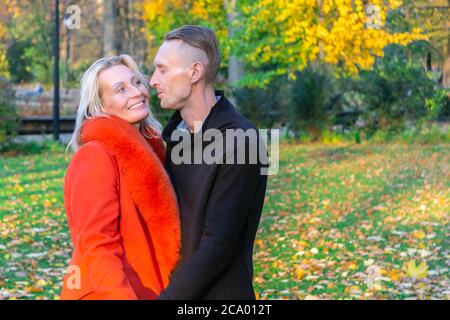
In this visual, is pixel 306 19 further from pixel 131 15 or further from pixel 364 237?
pixel 131 15

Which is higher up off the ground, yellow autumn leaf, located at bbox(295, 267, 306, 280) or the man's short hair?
the man's short hair

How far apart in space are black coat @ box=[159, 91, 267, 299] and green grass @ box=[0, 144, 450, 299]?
452cm

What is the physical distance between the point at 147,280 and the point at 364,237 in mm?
7008

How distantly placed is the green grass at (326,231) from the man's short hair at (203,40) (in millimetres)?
4618

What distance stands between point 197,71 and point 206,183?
436mm

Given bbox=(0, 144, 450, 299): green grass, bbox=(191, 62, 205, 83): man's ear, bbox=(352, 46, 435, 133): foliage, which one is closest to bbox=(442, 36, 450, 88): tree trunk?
bbox=(352, 46, 435, 133): foliage

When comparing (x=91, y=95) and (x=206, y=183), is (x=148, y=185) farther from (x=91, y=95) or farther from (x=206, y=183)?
(x=91, y=95)

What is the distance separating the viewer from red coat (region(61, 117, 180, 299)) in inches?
107

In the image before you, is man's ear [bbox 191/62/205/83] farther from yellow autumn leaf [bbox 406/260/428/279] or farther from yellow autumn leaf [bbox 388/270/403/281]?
yellow autumn leaf [bbox 406/260/428/279]

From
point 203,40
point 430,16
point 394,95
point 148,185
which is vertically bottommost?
point 394,95

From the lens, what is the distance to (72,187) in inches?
110

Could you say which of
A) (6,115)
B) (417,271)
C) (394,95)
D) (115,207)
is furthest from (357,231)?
(6,115)

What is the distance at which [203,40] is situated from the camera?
2904 mm

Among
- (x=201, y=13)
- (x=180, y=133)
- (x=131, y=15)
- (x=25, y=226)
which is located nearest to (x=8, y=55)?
(x=131, y=15)
